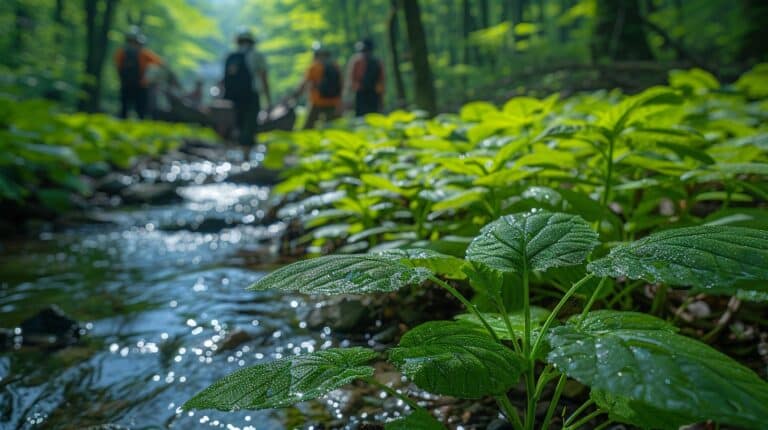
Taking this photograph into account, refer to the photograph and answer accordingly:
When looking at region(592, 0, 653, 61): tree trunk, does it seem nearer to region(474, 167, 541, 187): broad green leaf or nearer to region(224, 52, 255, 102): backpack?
region(224, 52, 255, 102): backpack

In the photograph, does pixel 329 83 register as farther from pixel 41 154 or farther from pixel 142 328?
pixel 142 328

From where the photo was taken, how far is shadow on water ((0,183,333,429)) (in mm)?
1555

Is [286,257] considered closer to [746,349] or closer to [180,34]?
[746,349]

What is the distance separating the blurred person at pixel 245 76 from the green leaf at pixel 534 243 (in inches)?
419

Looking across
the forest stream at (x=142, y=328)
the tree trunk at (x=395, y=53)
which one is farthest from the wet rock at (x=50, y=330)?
the tree trunk at (x=395, y=53)

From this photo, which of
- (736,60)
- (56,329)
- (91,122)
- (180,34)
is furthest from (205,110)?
(180,34)

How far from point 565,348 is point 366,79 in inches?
380

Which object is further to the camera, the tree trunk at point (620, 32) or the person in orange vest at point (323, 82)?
the person in orange vest at point (323, 82)

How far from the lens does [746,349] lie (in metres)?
1.68

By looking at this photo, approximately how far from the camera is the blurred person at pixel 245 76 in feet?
35.0

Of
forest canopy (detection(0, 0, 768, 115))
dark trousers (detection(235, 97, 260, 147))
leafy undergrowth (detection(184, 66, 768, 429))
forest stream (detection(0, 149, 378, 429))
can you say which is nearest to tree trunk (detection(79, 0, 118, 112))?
forest canopy (detection(0, 0, 768, 115))

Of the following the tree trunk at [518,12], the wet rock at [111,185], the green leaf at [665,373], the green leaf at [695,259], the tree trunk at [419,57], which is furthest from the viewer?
the tree trunk at [518,12]

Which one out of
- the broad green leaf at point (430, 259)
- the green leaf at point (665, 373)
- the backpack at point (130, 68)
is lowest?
the green leaf at point (665, 373)

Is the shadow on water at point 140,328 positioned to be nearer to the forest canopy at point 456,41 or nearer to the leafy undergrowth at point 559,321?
the leafy undergrowth at point 559,321
